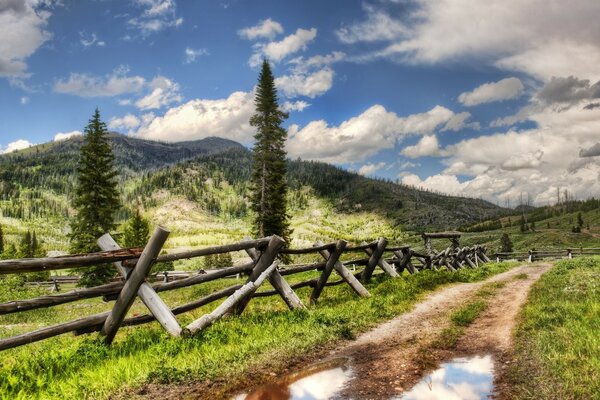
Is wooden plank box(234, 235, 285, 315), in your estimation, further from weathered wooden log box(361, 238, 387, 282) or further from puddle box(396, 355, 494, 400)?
weathered wooden log box(361, 238, 387, 282)

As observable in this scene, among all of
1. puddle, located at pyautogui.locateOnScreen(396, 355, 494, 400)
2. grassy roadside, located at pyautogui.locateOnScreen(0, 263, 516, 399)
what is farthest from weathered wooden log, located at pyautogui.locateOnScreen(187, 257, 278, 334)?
puddle, located at pyautogui.locateOnScreen(396, 355, 494, 400)

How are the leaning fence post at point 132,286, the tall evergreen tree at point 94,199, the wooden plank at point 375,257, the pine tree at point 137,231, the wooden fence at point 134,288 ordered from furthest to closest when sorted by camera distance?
1. the pine tree at point 137,231
2. the tall evergreen tree at point 94,199
3. the wooden plank at point 375,257
4. the leaning fence post at point 132,286
5. the wooden fence at point 134,288

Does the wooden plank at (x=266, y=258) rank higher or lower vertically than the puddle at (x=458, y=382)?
higher

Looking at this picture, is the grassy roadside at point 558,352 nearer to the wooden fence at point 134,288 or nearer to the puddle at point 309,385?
the puddle at point 309,385

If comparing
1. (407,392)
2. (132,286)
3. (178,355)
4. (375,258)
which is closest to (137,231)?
(375,258)

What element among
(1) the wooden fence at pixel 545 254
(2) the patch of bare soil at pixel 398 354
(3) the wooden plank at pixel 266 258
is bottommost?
(1) the wooden fence at pixel 545 254

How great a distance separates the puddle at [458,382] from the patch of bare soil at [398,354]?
134 millimetres

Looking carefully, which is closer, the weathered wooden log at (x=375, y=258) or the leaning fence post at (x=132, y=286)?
the leaning fence post at (x=132, y=286)

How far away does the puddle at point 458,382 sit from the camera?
491 centimetres

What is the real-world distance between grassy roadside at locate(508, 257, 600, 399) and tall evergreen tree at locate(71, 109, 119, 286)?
3847cm

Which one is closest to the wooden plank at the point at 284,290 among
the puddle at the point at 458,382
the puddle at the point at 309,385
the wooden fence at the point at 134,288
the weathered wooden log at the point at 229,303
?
the wooden fence at the point at 134,288

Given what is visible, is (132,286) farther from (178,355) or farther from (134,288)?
(178,355)

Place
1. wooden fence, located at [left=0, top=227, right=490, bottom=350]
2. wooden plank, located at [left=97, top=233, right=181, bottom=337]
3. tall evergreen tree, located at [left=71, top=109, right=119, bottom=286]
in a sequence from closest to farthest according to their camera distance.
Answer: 1. wooden fence, located at [left=0, top=227, right=490, bottom=350]
2. wooden plank, located at [left=97, top=233, right=181, bottom=337]
3. tall evergreen tree, located at [left=71, top=109, right=119, bottom=286]

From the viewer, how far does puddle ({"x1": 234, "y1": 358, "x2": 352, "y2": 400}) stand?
16.3ft
